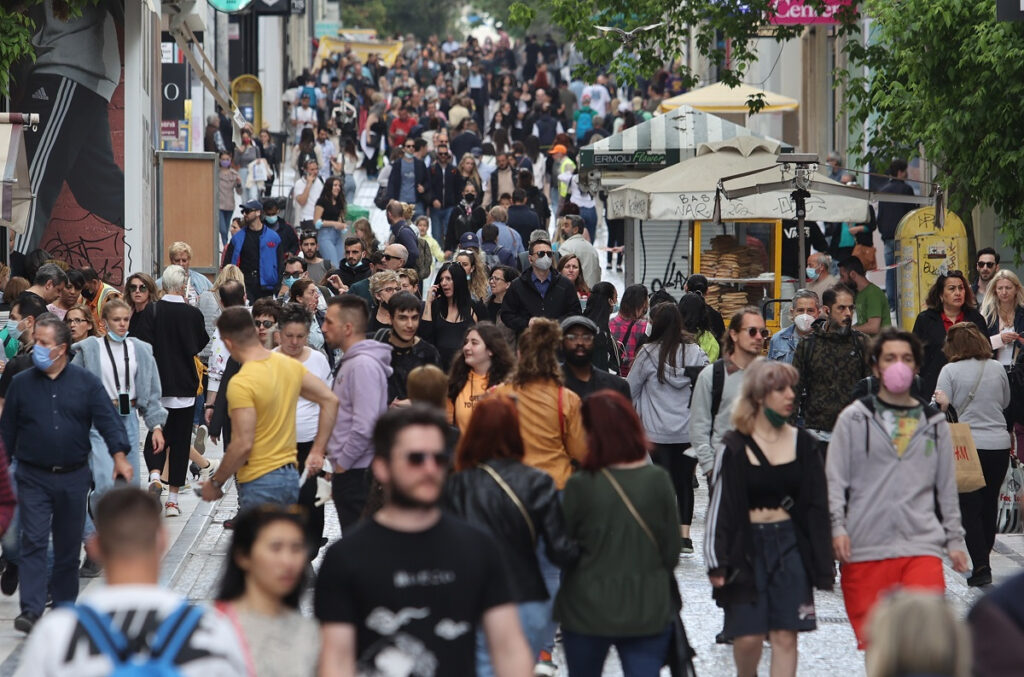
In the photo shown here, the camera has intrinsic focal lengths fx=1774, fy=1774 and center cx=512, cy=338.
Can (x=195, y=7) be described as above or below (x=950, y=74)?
above

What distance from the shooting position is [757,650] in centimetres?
737

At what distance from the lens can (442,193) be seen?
84.7 ft

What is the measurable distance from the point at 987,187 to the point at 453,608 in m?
12.8

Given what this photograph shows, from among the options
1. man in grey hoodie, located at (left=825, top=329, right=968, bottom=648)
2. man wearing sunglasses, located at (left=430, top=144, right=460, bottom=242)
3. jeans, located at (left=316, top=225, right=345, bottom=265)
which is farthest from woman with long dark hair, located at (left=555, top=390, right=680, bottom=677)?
man wearing sunglasses, located at (left=430, top=144, right=460, bottom=242)

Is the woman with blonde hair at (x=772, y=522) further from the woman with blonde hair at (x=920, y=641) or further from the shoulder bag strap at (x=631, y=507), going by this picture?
the woman with blonde hair at (x=920, y=641)

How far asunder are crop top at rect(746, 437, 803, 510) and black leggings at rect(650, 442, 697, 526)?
375cm

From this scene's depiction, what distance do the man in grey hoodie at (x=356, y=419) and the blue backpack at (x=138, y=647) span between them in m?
4.80

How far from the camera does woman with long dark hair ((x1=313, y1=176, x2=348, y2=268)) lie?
22172mm

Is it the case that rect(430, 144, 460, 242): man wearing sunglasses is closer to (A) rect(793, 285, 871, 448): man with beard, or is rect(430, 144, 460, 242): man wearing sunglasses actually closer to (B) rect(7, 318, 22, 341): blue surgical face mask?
(B) rect(7, 318, 22, 341): blue surgical face mask

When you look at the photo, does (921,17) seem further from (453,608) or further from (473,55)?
(473,55)

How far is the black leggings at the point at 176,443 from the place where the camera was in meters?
13.0

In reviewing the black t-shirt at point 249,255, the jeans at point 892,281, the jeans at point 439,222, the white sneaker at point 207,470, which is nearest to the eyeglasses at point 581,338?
the white sneaker at point 207,470

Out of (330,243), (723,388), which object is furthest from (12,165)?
(723,388)

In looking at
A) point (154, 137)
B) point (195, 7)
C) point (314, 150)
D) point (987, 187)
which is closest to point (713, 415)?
point (987, 187)
